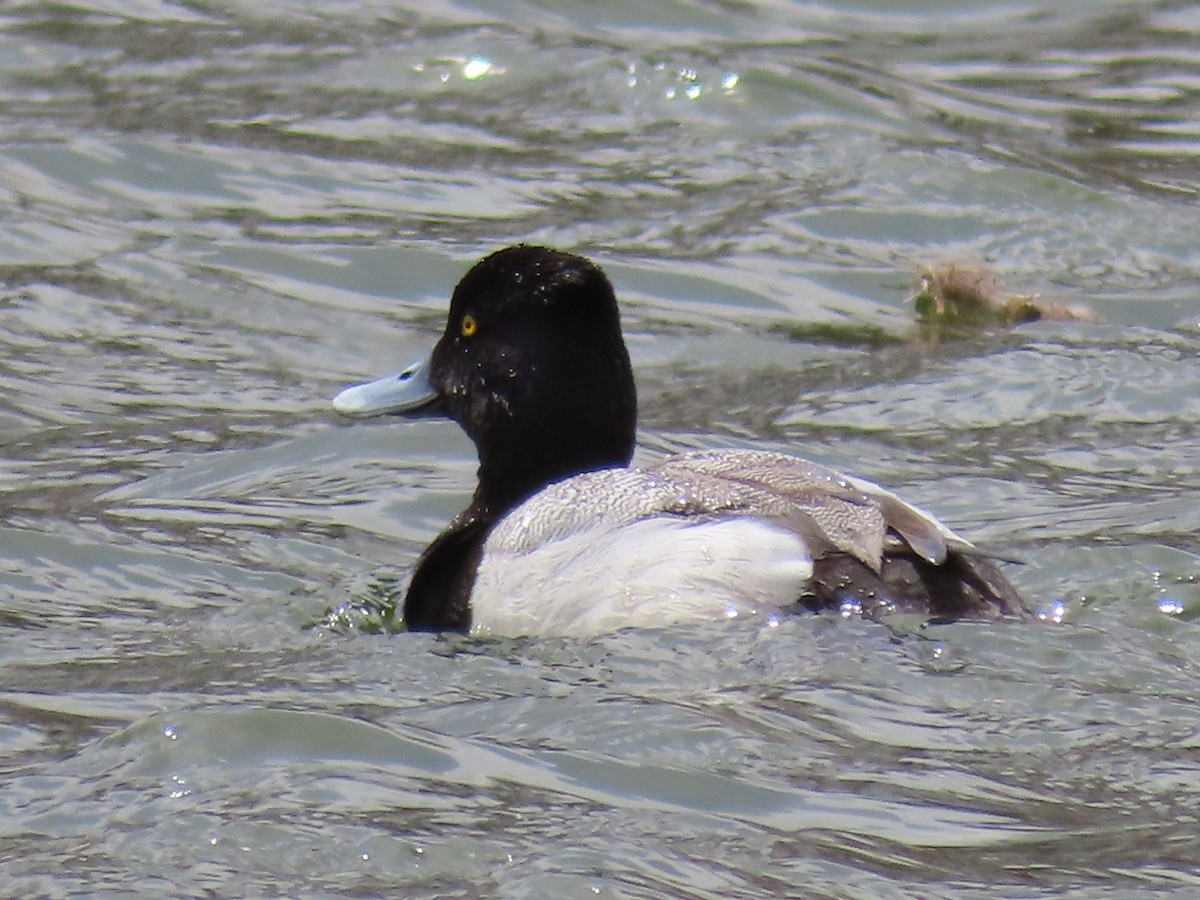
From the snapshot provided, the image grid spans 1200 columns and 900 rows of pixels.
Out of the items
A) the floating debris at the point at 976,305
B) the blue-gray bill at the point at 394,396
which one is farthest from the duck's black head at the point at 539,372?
the floating debris at the point at 976,305

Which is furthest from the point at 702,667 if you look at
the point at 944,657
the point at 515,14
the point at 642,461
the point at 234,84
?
the point at 515,14

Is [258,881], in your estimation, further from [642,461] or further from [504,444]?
[642,461]

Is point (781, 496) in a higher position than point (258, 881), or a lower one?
higher

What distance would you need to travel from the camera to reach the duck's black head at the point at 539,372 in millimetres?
6145

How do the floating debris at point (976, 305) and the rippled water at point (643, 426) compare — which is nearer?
the rippled water at point (643, 426)

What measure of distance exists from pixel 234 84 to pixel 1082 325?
4.00m

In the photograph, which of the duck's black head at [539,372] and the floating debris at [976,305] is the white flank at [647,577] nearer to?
the duck's black head at [539,372]

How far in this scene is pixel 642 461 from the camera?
24.7 ft

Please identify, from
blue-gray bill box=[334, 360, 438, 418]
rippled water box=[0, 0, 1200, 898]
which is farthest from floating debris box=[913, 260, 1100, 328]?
blue-gray bill box=[334, 360, 438, 418]

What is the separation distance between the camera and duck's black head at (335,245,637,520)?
20.2 feet

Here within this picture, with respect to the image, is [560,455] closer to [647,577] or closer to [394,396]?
[394,396]

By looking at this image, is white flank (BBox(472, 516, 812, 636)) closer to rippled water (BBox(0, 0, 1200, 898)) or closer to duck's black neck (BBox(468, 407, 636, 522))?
rippled water (BBox(0, 0, 1200, 898))

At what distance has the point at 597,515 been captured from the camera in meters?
5.72

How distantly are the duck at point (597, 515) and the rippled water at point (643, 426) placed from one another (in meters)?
0.11
